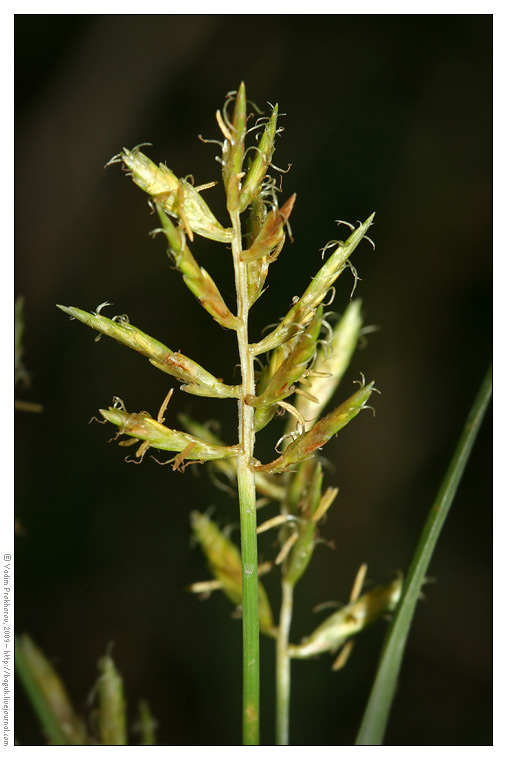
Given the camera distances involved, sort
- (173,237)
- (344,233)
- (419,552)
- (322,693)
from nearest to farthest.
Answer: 1. (173,237)
2. (419,552)
3. (322,693)
4. (344,233)

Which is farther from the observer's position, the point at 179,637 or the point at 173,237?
the point at 179,637

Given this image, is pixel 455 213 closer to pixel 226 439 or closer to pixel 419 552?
pixel 226 439

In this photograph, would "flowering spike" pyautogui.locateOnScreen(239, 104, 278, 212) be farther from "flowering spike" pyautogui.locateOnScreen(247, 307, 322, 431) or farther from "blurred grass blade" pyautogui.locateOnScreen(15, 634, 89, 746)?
"blurred grass blade" pyautogui.locateOnScreen(15, 634, 89, 746)

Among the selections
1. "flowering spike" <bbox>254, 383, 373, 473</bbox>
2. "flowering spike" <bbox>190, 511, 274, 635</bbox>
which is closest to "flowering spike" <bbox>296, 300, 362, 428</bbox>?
"flowering spike" <bbox>190, 511, 274, 635</bbox>

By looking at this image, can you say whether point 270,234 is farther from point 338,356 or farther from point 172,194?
point 338,356

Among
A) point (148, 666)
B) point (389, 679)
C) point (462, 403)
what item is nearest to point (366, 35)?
point (462, 403)

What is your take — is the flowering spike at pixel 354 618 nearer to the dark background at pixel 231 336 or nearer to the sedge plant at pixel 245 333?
the sedge plant at pixel 245 333
